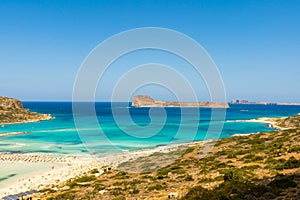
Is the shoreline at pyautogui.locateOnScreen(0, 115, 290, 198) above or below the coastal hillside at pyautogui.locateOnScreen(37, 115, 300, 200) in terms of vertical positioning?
below

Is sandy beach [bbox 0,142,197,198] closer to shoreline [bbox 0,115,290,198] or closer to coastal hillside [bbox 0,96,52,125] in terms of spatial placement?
shoreline [bbox 0,115,290,198]

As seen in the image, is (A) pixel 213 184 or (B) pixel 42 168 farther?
(B) pixel 42 168

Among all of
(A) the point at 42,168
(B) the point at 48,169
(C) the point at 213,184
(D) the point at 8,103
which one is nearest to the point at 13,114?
(D) the point at 8,103

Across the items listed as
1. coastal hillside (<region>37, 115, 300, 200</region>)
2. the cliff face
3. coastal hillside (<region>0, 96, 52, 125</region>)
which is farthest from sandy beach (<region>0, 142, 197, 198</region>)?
the cliff face

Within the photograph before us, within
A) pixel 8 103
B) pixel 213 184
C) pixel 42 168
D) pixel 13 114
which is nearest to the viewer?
pixel 213 184

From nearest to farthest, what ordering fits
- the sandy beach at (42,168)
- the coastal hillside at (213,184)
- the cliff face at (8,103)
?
the coastal hillside at (213,184)
the sandy beach at (42,168)
the cliff face at (8,103)

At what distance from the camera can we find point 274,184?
15.1 meters

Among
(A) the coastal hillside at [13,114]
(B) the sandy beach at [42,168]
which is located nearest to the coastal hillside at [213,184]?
(B) the sandy beach at [42,168]

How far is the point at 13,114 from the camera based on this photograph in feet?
463

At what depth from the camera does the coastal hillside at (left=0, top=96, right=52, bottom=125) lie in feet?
436

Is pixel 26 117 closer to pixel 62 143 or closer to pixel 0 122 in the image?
pixel 0 122

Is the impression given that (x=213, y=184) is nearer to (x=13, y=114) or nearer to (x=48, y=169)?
(x=48, y=169)

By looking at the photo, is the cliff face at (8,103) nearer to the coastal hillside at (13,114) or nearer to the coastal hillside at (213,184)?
the coastal hillside at (13,114)

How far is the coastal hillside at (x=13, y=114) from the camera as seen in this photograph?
133000 millimetres
